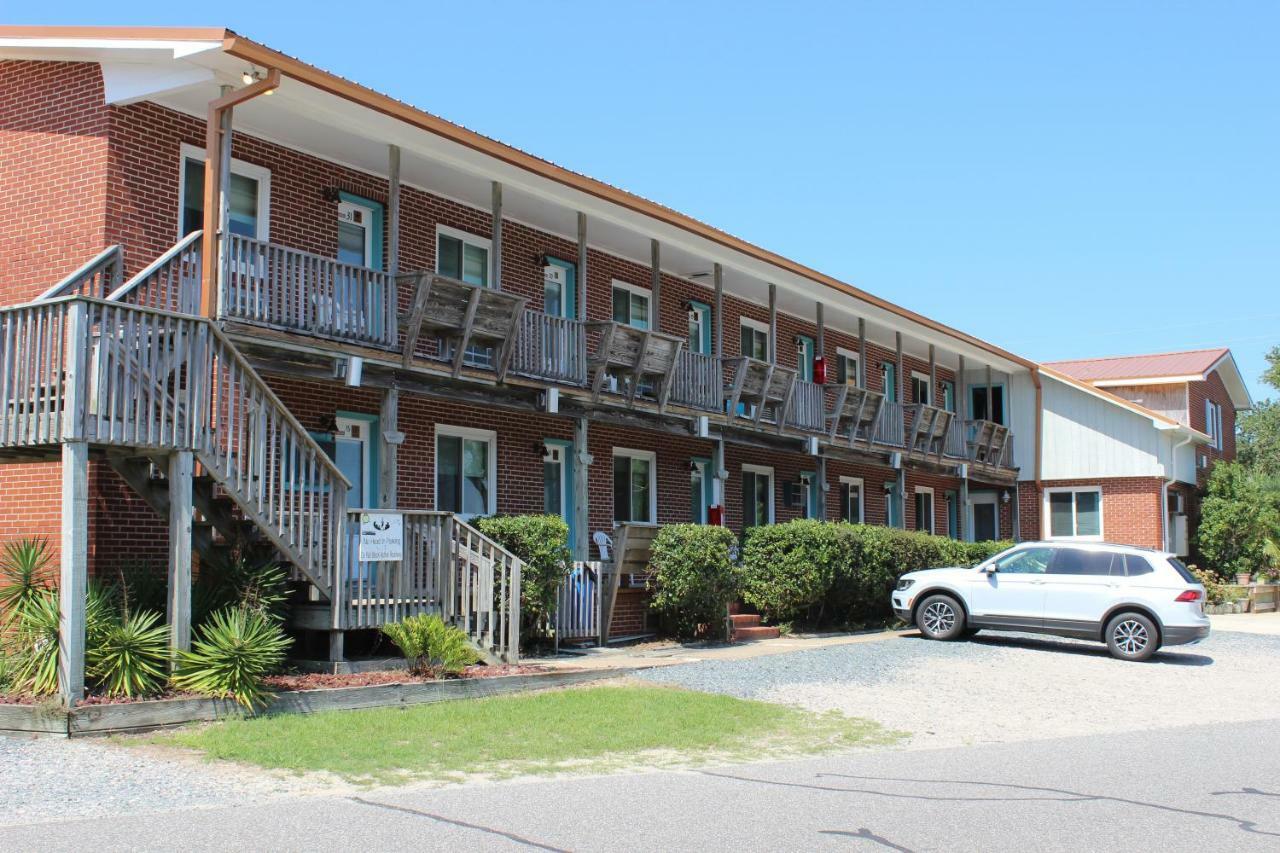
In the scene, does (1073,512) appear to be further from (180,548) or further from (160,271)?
(180,548)

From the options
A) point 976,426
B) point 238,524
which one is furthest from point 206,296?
point 976,426

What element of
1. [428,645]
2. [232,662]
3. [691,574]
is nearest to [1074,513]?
[691,574]

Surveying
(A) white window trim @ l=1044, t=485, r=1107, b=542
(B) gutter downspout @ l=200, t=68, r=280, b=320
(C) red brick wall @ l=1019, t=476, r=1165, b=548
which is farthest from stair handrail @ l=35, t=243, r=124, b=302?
(A) white window trim @ l=1044, t=485, r=1107, b=542

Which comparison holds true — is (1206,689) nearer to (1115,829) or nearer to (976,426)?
(1115,829)

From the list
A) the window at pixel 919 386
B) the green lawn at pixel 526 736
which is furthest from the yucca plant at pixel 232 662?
the window at pixel 919 386

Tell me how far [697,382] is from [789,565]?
334 cm

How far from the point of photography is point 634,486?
22.2 m

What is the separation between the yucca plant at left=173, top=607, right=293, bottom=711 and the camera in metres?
10.8

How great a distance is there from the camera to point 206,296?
12766 millimetres

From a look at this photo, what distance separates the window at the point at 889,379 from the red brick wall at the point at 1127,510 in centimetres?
Result: 537

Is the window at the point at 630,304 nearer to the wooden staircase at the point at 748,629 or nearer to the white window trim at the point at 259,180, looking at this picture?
the wooden staircase at the point at 748,629

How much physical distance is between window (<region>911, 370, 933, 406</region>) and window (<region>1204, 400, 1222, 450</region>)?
393 inches

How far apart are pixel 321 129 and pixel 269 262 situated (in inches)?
89.8

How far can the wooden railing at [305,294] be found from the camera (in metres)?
13.0
